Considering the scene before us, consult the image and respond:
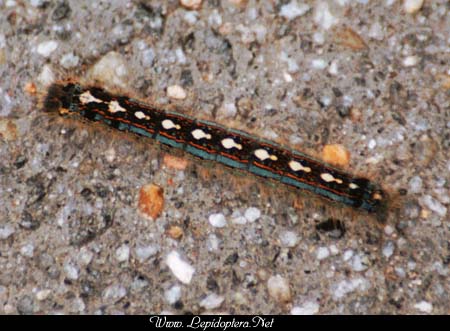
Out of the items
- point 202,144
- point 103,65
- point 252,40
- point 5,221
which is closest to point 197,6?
point 252,40

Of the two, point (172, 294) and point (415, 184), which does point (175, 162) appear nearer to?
point (172, 294)

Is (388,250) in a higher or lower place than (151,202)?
higher

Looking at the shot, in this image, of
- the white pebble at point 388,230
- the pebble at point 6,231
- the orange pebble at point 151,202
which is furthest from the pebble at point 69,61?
the white pebble at point 388,230

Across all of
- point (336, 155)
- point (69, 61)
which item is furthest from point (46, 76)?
point (336, 155)

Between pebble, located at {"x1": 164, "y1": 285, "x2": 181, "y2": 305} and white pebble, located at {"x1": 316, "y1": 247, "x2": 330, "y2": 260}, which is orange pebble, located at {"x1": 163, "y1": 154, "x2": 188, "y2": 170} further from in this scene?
white pebble, located at {"x1": 316, "y1": 247, "x2": 330, "y2": 260}

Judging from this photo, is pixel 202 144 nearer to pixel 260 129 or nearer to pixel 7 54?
pixel 260 129

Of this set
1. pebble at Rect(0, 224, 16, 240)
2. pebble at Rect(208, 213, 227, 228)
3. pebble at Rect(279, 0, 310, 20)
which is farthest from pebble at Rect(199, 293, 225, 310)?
pebble at Rect(279, 0, 310, 20)
